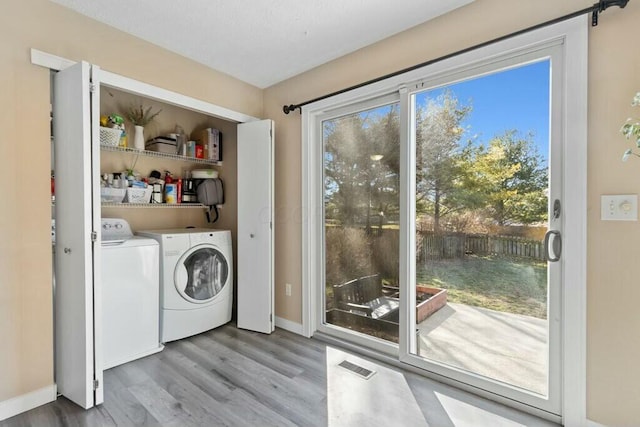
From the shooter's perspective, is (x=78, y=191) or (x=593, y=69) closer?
(x=593, y=69)

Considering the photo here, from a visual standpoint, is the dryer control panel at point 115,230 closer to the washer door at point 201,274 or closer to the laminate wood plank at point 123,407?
the washer door at point 201,274

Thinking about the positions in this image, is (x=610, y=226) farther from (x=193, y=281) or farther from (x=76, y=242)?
(x=193, y=281)

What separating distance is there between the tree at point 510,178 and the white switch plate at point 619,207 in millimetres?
254

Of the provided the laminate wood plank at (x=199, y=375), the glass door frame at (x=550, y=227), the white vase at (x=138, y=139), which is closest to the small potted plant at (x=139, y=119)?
the white vase at (x=138, y=139)

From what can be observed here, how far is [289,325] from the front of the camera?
2.94 metres

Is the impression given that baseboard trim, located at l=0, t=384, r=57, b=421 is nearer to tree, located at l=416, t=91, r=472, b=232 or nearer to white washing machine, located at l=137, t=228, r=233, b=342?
white washing machine, located at l=137, t=228, r=233, b=342

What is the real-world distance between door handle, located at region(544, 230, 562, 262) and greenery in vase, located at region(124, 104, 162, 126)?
326cm

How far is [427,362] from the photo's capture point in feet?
6.95

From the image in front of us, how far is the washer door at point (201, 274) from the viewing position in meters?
2.71

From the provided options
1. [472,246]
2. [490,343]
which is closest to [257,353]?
[490,343]

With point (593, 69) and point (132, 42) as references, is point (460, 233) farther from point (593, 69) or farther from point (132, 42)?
point (132, 42)

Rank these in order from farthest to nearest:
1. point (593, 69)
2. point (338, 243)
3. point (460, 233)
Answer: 1. point (338, 243)
2. point (460, 233)
3. point (593, 69)

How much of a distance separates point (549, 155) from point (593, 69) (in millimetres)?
448

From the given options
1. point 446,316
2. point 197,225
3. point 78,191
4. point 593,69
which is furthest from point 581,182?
point 197,225
